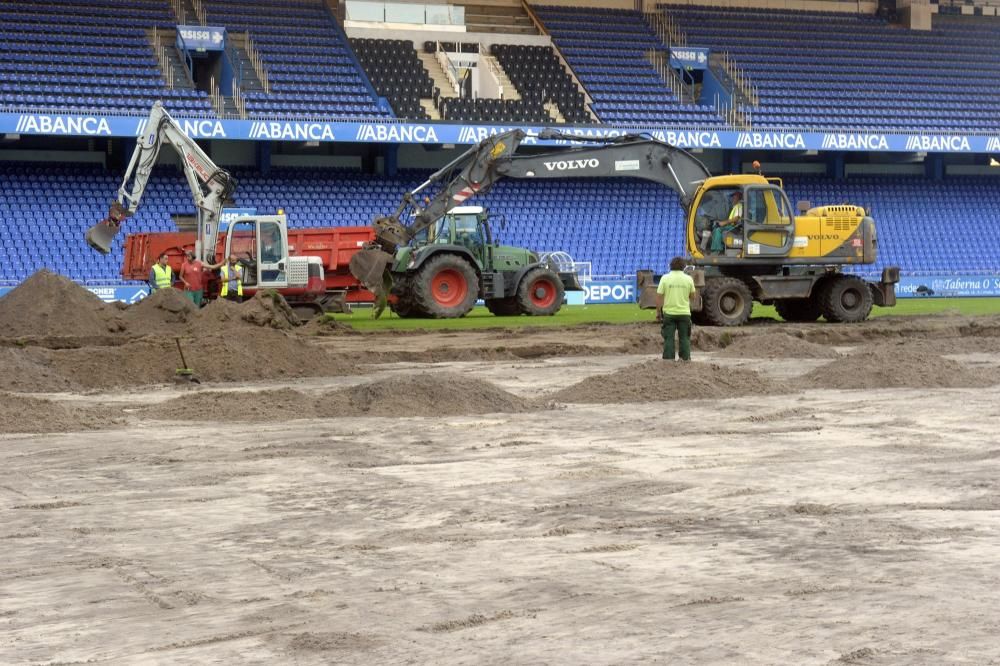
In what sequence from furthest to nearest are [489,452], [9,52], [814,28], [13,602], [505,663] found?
[814,28]
[9,52]
[489,452]
[13,602]
[505,663]

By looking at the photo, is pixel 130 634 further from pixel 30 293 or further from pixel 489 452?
pixel 30 293

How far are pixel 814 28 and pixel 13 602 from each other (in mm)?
46251

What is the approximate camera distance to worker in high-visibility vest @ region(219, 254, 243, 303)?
27.5 metres

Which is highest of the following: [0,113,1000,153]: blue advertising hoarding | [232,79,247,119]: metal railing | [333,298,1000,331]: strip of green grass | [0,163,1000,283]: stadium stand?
[232,79,247,119]: metal railing

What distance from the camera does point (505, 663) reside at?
552cm

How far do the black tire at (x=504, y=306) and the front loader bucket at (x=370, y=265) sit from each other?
5.94 metres

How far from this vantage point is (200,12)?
41531 mm

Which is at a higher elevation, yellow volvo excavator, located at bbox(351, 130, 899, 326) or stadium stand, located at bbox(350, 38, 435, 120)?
stadium stand, located at bbox(350, 38, 435, 120)

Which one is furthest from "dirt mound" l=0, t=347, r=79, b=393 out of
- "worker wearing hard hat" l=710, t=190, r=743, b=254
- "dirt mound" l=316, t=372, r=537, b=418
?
"worker wearing hard hat" l=710, t=190, r=743, b=254

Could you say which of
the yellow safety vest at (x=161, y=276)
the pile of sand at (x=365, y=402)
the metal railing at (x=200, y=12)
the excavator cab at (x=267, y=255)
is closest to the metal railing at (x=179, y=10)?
the metal railing at (x=200, y=12)

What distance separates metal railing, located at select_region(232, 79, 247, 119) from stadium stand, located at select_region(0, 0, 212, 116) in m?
0.88

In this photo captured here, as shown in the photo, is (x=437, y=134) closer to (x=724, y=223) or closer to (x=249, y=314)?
(x=724, y=223)

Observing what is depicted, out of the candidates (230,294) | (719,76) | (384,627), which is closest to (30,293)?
(230,294)

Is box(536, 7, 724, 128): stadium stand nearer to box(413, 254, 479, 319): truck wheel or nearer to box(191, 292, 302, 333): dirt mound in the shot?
box(413, 254, 479, 319): truck wheel
